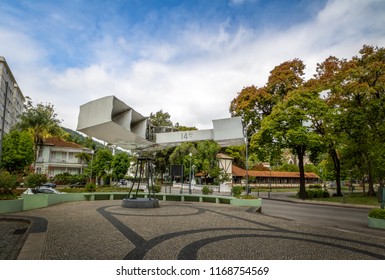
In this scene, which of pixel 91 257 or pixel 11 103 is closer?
pixel 91 257

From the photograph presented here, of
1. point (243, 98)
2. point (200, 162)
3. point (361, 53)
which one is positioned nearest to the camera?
point (361, 53)

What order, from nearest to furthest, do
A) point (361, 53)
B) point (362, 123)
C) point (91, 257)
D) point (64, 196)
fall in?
1. point (91, 257)
2. point (64, 196)
3. point (362, 123)
4. point (361, 53)

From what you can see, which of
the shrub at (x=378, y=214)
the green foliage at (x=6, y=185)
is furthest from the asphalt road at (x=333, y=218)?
the green foliage at (x=6, y=185)

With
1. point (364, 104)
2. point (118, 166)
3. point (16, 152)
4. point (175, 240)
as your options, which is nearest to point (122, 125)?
point (175, 240)

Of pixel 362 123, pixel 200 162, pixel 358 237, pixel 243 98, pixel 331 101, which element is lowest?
pixel 358 237

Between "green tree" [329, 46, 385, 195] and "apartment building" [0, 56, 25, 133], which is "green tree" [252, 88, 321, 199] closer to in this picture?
"green tree" [329, 46, 385, 195]

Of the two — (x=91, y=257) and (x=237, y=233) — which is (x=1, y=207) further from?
(x=237, y=233)

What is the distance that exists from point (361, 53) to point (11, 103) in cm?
7027

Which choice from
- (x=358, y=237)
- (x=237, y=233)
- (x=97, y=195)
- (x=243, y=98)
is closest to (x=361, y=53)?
(x=243, y=98)

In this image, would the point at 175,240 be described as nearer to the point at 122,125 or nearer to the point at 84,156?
the point at 122,125

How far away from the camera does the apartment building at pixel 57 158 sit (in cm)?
4784

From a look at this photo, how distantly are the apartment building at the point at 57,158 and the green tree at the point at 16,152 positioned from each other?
42.2ft

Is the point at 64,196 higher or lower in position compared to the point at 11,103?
lower

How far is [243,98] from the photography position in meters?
35.3
